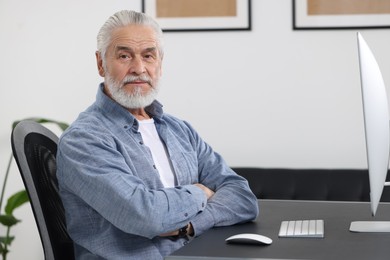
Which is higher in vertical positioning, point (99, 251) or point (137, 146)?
point (137, 146)

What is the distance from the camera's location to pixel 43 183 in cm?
226

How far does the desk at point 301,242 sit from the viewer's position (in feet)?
6.17

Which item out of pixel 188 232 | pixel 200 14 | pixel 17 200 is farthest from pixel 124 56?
pixel 17 200

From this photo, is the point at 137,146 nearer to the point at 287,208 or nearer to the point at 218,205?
the point at 218,205

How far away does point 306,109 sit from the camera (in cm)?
383

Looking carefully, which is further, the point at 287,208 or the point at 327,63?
the point at 327,63

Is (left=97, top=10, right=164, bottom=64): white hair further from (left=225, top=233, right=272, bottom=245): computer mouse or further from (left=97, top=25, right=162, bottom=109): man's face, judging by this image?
(left=225, top=233, right=272, bottom=245): computer mouse

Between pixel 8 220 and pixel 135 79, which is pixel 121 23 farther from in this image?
pixel 8 220

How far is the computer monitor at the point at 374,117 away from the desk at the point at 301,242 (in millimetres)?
165

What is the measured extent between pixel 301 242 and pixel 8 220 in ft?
7.17

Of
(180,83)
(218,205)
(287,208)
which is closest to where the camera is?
(218,205)

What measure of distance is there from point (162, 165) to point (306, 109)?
1481 mm

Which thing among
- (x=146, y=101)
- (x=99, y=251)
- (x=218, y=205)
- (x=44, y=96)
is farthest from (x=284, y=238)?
(x=44, y=96)

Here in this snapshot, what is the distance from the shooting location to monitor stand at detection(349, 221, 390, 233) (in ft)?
7.18
